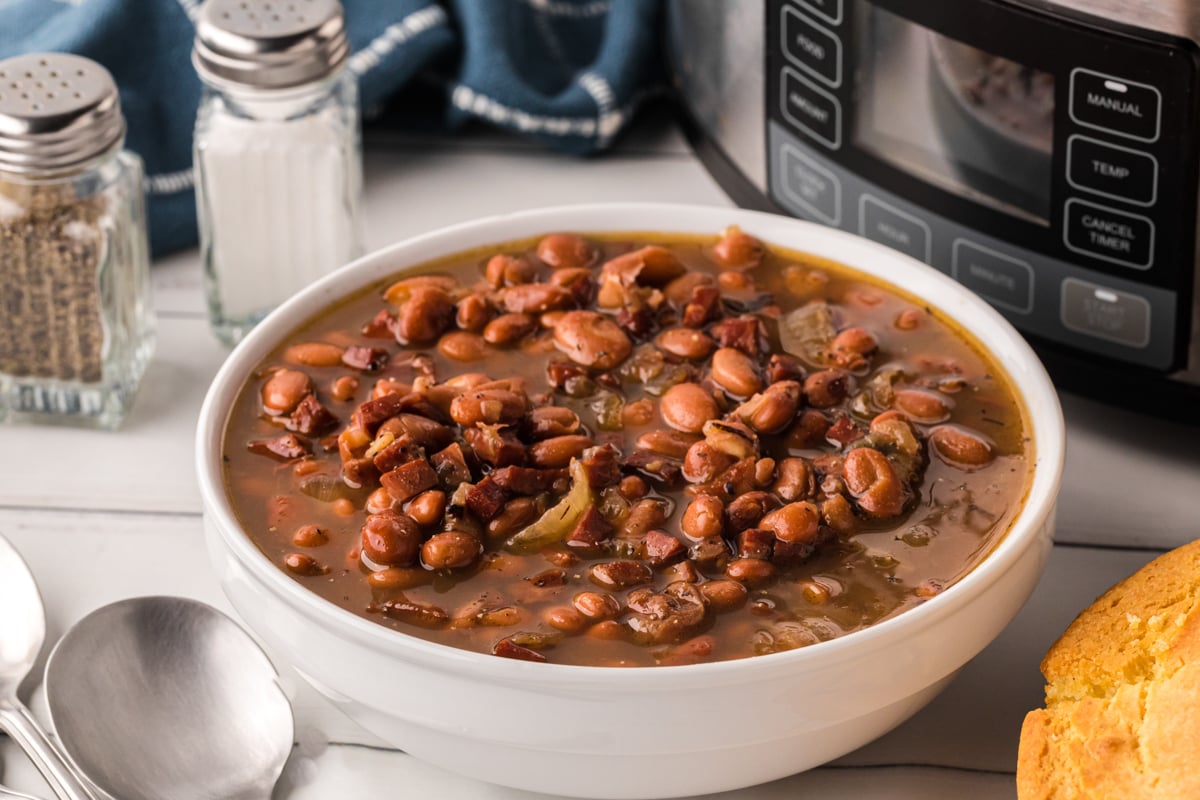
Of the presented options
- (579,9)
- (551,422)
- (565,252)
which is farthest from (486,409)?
(579,9)

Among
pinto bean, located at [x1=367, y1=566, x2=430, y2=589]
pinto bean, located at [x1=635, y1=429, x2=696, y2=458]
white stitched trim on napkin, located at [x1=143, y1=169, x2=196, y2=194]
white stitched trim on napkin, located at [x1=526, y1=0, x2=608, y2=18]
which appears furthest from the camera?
white stitched trim on napkin, located at [x1=526, y1=0, x2=608, y2=18]

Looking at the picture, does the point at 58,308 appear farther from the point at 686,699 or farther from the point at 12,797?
the point at 686,699

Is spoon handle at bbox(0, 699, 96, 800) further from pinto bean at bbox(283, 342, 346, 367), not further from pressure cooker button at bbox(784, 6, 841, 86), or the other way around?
pressure cooker button at bbox(784, 6, 841, 86)

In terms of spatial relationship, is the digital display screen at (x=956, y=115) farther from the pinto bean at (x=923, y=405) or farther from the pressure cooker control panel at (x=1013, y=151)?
the pinto bean at (x=923, y=405)

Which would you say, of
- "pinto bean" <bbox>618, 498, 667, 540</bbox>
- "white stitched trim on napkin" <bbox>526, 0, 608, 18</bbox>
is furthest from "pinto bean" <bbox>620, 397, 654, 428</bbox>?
"white stitched trim on napkin" <bbox>526, 0, 608, 18</bbox>

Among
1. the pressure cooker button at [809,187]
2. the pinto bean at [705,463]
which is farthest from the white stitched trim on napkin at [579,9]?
the pinto bean at [705,463]
